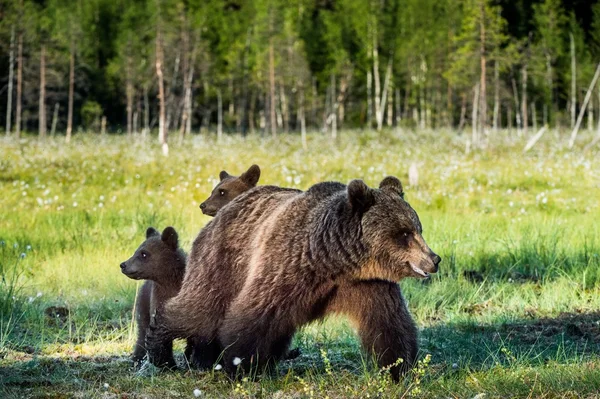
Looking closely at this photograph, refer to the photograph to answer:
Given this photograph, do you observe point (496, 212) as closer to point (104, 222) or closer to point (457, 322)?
point (104, 222)

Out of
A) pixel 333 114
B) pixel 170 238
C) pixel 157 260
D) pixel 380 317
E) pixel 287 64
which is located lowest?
pixel 380 317

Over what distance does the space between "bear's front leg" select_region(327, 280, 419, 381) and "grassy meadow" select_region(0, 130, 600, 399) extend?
0.41ft

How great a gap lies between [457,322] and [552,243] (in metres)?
3.60

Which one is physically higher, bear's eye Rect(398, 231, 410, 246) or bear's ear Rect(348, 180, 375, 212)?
bear's ear Rect(348, 180, 375, 212)

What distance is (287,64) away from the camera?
50375mm

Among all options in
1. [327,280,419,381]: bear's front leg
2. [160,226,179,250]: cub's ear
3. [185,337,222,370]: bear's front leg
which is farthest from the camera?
[160,226,179,250]: cub's ear

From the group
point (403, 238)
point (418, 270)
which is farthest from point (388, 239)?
point (418, 270)

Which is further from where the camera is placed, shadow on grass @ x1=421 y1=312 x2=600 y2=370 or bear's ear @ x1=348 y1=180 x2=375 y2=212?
shadow on grass @ x1=421 y1=312 x2=600 y2=370

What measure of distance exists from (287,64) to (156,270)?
1772 inches

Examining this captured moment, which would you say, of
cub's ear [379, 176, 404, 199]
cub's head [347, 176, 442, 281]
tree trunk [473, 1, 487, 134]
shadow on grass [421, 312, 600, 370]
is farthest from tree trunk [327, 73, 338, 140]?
cub's head [347, 176, 442, 281]

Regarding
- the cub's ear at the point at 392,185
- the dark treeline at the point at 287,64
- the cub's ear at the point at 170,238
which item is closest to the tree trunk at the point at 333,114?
the dark treeline at the point at 287,64

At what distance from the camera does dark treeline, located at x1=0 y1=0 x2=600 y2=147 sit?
1929 inches

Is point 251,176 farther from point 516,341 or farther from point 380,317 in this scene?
point 380,317

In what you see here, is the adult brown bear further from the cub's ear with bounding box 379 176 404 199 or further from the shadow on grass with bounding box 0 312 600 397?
the shadow on grass with bounding box 0 312 600 397
